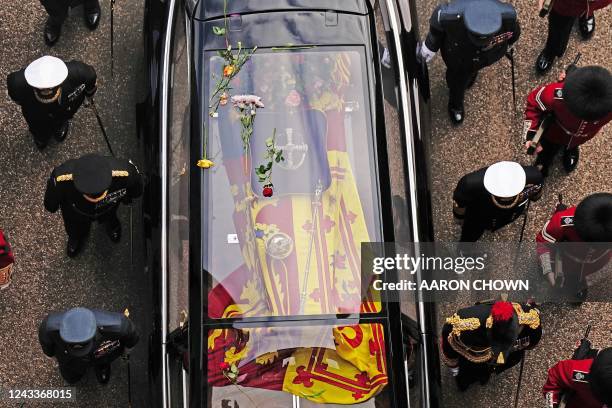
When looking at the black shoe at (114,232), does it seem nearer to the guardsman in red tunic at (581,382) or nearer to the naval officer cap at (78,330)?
the naval officer cap at (78,330)

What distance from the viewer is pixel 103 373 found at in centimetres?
541

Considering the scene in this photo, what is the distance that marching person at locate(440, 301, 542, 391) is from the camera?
462cm

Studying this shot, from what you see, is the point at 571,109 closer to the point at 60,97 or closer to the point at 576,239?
the point at 576,239

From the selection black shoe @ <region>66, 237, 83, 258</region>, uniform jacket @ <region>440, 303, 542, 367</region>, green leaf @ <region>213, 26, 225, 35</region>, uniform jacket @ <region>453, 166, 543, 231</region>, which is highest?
green leaf @ <region>213, 26, 225, 35</region>

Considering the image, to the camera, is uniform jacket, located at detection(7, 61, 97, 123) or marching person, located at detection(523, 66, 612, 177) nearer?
marching person, located at detection(523, 66, 612, 177)

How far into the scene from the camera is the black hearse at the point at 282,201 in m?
4.43

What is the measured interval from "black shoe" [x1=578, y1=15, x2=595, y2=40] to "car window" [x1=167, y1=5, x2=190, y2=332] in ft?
9.32

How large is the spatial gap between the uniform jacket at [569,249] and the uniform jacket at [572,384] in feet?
2.13

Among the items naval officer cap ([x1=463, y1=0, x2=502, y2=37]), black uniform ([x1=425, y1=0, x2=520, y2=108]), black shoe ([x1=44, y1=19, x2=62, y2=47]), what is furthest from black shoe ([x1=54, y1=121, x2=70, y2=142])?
naval officer cap ([x1=463, y1=0, x2=502, y2=37])

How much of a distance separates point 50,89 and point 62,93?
16 centimetres

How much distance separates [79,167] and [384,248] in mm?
1757

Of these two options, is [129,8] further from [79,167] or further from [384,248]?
[384,248]

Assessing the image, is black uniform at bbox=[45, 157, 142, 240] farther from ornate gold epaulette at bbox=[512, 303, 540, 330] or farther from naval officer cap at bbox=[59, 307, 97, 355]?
ornate gold epaulette at bbox=[512, 303, 540, 330]

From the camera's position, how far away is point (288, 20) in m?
5.00
